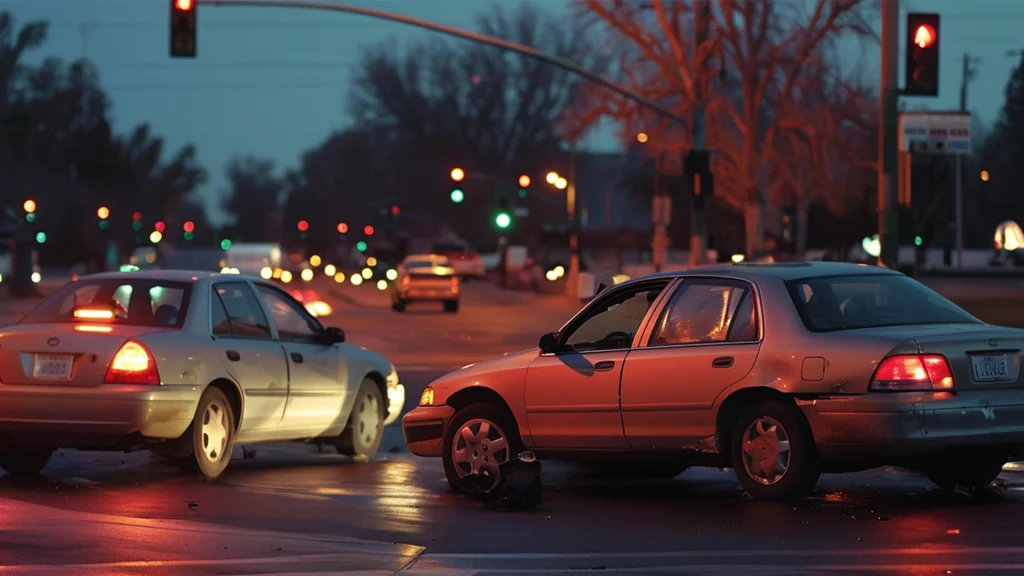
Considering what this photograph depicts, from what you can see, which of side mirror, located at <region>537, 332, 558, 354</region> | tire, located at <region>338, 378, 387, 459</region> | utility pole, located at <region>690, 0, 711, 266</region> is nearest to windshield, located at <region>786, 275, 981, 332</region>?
side mirror, located at <region>537, 332, 558, 354</region>

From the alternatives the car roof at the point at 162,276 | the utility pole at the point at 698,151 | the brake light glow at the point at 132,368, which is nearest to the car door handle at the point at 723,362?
the brake light glow at the point at 132,368

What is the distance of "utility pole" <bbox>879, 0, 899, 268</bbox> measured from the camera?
21.7 m

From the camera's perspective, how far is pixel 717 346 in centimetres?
1009

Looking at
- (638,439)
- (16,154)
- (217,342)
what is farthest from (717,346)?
(16,154)

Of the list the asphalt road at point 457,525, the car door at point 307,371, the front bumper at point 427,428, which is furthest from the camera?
the car door at point 307,371

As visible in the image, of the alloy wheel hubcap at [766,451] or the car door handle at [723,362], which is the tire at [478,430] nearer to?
the car door handle at [723,362]

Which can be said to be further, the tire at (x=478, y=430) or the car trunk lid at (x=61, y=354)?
the car trunk lid at (x=61, y=354)

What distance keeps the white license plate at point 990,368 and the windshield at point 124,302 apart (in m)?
5.40

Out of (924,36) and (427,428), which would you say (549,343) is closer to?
(427,428)

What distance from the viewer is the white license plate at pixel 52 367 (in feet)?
36.5

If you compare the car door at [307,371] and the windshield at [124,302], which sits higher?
the windshield at [124,302]

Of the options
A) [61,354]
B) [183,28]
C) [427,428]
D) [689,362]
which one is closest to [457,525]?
[689,362]

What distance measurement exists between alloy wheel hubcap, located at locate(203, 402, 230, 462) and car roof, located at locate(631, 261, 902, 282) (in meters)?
3.18

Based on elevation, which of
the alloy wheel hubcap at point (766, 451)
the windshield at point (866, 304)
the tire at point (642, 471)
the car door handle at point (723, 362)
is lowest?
the tire at point (642, 471)
